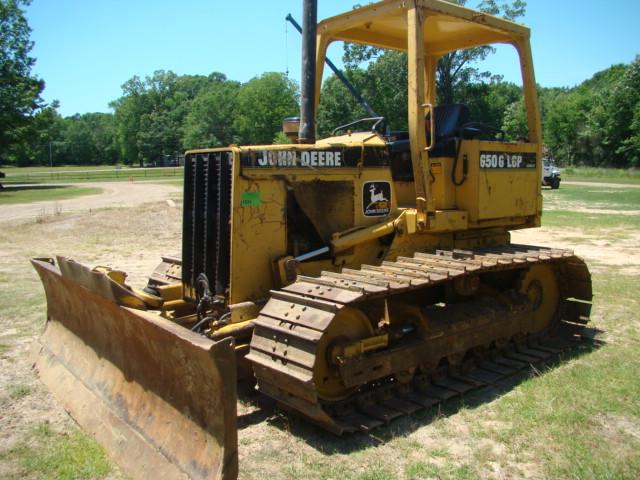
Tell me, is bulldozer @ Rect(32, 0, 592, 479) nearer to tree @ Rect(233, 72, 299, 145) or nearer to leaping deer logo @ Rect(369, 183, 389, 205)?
leaping deer logo @ Rect(369, 183, 389, 205)

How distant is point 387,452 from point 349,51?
3299 cm

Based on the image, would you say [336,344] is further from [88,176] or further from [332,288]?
[88,176]

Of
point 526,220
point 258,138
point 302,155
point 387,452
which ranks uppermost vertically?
point 258,138

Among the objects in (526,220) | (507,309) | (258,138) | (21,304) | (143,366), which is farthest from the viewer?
(258,138)

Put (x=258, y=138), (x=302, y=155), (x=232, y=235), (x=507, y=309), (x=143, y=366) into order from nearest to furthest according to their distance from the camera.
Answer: (x=143, y=366), (x=232, y=235), (x=302, y=155), (x=507, y=309), (x=258, y=138)

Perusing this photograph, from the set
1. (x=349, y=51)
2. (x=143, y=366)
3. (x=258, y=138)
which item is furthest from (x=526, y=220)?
(x=258, y=138)

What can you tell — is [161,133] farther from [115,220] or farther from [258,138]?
[115,220]

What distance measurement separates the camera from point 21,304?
8.47 meters

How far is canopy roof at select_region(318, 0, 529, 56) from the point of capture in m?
5.70

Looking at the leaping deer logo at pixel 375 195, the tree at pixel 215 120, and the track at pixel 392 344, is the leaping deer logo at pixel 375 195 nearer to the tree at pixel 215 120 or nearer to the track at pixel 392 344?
the track at pixel 392 344

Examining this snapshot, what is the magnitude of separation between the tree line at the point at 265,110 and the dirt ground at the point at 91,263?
12.1 feet

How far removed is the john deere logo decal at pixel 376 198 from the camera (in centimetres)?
577

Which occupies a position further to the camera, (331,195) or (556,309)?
(556,309)

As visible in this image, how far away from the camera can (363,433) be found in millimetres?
4465
